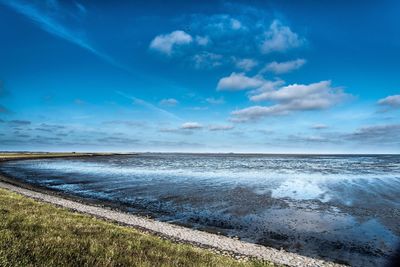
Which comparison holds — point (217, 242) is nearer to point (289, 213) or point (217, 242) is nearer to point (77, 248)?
point (77, 248)

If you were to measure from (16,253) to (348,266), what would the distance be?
13.2m

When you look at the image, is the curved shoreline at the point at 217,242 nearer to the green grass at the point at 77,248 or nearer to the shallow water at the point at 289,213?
the shallow water at the point at 289,213

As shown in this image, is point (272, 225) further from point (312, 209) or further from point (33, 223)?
point (33, 223)

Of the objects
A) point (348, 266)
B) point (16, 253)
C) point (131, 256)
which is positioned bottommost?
point (348, 266)

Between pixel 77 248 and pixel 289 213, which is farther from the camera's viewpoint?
pixel 289 213

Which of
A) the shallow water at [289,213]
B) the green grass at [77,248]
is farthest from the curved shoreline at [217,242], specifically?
the green grass at [77,248]

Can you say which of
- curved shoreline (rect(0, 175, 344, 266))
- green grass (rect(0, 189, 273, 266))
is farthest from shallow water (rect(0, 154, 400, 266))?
green grass (rect(0, 189, 273, 266))

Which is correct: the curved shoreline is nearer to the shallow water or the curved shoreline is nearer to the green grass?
the shallow water

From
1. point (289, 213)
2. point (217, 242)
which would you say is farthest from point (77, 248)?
point (289, 213)

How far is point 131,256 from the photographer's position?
9391mm

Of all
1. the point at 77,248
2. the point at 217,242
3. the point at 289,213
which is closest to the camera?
the point at 77,248

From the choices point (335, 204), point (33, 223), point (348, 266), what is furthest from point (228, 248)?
point (335, 204)

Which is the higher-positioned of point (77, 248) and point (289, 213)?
point (77, 248)

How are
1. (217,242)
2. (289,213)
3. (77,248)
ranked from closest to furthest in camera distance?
(77,248) → (217,242) → (289,213)
